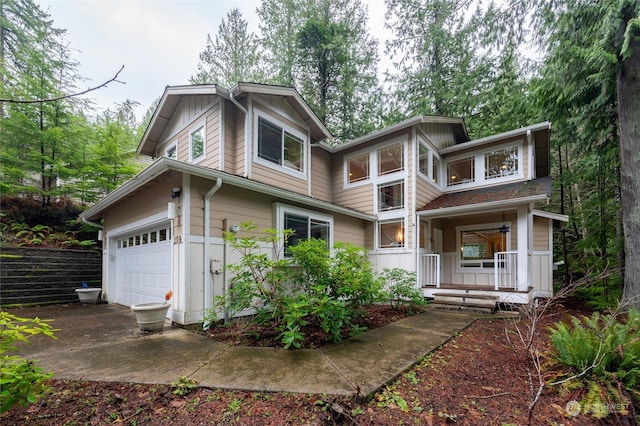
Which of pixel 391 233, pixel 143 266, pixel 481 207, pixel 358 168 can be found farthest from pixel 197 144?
pixel 481 207

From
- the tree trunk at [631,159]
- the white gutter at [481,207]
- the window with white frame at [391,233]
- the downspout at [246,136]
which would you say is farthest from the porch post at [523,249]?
the downspout at [246,136]

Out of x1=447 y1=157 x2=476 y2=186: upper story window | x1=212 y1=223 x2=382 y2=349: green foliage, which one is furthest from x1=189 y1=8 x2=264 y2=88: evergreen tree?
x1=212 y1=223 x2=382 y2=349: green foliage

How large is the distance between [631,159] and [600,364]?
17.7 feet

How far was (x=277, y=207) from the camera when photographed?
20.6ft

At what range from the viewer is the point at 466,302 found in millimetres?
7137

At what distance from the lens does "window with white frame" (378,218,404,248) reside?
866 cm

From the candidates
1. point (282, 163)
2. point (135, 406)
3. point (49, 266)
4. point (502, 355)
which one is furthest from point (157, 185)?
point (502, 355)

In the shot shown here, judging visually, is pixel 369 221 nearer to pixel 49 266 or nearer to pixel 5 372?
pixel 5 372

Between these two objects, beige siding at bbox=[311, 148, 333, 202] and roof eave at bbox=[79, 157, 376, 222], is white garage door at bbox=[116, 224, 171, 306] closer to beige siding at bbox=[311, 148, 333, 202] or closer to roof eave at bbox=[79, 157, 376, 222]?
roof eave at bbox=[79, 157, 376, 222]

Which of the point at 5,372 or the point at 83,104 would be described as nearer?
the point at 5,372

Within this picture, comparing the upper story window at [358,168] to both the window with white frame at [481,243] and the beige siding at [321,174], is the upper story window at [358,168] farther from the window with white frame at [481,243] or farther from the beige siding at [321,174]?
the window with white frame at [481,243]

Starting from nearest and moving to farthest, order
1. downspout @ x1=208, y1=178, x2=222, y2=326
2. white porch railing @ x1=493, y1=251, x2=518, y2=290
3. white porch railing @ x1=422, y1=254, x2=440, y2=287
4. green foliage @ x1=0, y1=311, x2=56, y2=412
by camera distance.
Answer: green foliage @ x1=0, y1=311, x2=56, y2=412 → downspout @ x1=208, y1=178, x2=222, y2=326 → white porch railing @ x1=493, y1=251, x2=518, y2=290 → white porch railing @ x1=422, y1=254, x2=440, y2=287

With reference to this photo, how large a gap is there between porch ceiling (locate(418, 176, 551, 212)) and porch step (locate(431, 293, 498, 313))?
246 centimetres

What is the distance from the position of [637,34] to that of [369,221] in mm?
7219
